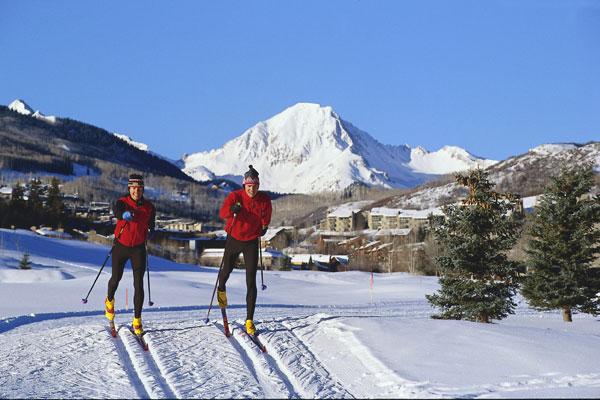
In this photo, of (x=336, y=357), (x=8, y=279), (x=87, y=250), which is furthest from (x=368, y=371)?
(x=87, y=250)

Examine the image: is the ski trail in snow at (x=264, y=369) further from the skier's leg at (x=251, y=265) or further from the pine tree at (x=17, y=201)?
the pine tree at (x=17, y=201)

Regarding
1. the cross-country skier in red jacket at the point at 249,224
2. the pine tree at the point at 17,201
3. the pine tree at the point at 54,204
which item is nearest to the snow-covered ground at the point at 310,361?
the cross-country skier in red jacket at the point at 249,224

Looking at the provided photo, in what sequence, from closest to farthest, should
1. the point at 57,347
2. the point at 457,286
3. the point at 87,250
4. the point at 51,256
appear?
the point at 57,347 < the point at 457,286 < the point at 51,256 < the point at 87,250

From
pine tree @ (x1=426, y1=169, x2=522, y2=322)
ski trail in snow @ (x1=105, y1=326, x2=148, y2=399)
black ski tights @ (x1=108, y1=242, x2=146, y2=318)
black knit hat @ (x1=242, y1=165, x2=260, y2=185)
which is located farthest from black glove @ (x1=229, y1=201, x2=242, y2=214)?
pine tree @ (x1=426, y1=169, x2=522, y2=322)

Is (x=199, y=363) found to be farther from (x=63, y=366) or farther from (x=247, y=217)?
(x=247, y=217)

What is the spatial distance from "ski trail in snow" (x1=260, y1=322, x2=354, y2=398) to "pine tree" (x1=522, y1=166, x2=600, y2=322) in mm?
15385

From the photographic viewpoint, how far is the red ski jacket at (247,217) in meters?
11.4

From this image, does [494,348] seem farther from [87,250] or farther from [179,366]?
[87,250]

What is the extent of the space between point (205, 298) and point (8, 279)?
16.7m

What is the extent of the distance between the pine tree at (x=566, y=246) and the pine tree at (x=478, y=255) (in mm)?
3591

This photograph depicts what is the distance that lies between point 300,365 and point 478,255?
41.7 feet

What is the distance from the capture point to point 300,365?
9570 mm

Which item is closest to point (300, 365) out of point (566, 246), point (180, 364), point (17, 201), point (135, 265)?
point (180, 364)

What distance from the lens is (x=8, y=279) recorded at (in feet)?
128
